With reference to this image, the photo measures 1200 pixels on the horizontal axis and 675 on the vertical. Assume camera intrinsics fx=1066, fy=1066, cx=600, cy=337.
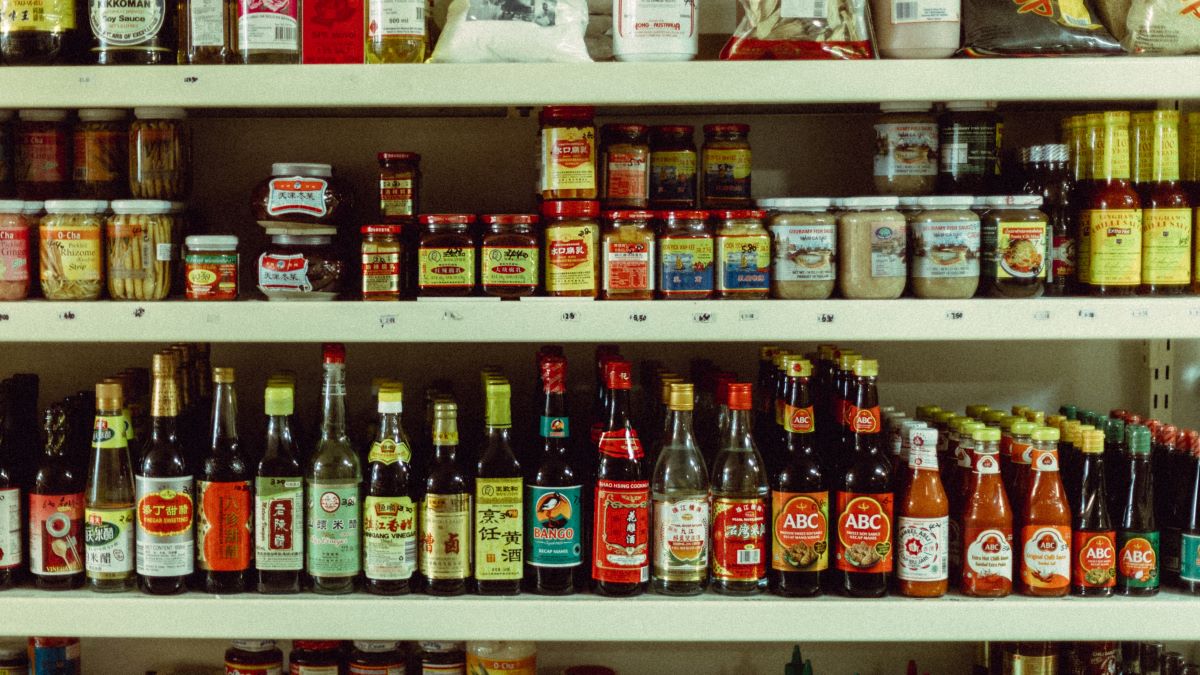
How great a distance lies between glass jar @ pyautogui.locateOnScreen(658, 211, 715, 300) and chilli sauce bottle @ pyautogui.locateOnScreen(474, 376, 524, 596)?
296mm

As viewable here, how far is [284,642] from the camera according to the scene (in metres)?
2.07

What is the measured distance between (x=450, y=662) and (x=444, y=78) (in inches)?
36.7

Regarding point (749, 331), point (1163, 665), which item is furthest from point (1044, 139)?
point (1163, 665)

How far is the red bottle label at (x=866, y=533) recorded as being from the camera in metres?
1.61

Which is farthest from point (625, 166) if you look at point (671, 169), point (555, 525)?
point (555, 525)

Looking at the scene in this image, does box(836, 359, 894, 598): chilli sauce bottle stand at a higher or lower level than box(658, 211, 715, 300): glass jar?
lower

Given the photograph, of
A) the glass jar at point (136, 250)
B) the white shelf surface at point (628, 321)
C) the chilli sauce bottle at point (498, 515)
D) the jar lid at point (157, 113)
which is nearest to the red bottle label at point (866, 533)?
the white shelf surface at point (628, 321)

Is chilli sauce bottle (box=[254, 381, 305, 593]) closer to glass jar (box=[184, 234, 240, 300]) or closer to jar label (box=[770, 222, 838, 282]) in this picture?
glass jar (box=[184, 234, 240, 300])

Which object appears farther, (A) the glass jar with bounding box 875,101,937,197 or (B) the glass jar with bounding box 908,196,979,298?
(A) the glass jar with bounding box 875,101,937,197

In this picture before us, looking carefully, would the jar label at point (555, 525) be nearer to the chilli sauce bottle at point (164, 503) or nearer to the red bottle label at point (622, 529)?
the red bottle label at point (622, 529)

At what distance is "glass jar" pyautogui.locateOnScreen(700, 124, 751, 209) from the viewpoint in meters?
1.70

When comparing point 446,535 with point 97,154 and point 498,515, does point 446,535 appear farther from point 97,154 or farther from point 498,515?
point 97,154

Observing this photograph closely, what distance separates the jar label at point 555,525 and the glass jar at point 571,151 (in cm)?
45

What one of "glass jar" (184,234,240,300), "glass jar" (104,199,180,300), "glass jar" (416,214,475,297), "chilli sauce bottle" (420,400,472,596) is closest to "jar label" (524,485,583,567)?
"chilli sauce bottle" (420,400,472,596)
